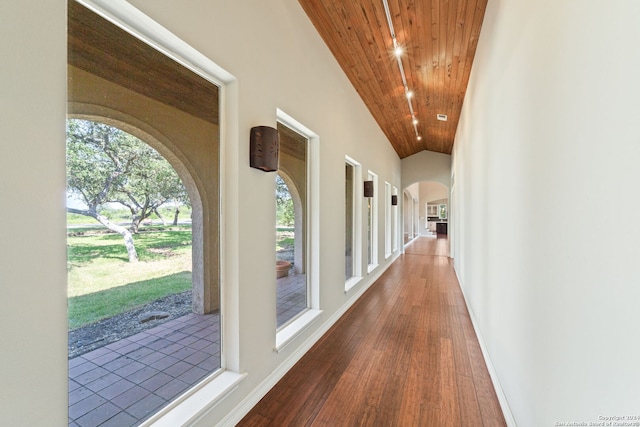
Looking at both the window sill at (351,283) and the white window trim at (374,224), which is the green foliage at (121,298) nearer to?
the window sill at (351,283)

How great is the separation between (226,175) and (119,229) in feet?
2.33

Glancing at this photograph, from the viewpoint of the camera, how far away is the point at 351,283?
4305 mm

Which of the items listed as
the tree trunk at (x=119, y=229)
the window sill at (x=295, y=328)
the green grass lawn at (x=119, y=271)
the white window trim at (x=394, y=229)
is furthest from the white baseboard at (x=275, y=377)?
the white window trim at (x=394, y=229)

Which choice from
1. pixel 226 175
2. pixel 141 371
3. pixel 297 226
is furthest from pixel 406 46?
pixel 141 371

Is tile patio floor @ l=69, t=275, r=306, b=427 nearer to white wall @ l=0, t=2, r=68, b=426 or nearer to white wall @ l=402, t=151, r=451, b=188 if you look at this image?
white wall @ l=0, t=2, r=68, b=426

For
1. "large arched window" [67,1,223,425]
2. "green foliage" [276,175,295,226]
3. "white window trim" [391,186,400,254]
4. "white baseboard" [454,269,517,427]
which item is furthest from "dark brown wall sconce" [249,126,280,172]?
"white window trim" [391,186,400,254]

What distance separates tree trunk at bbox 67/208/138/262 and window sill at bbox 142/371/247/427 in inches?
34.6

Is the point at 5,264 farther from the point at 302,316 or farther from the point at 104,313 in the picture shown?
the point at 302,316

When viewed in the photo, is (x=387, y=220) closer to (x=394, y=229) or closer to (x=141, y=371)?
(x=394, y=229)

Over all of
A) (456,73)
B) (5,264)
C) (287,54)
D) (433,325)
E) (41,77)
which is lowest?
(433,325)

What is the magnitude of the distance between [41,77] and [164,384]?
161 centimetres

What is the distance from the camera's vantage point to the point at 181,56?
1553 mm

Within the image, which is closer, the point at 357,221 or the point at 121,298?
the point at 121,298

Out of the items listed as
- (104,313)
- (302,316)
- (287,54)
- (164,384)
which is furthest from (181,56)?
(302,316)
